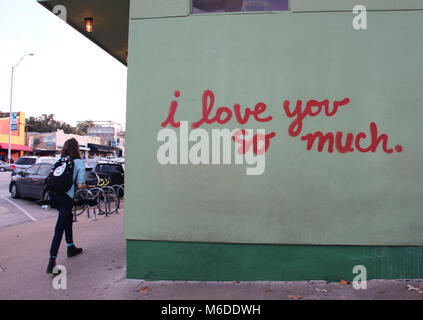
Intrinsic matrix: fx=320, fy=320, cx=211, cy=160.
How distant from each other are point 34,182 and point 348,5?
11396 mm

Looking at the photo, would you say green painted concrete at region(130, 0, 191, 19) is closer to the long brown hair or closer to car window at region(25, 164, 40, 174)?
the long brown hair

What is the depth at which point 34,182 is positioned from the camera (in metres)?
11.6

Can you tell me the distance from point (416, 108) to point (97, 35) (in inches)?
231

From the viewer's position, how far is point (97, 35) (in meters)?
6.58

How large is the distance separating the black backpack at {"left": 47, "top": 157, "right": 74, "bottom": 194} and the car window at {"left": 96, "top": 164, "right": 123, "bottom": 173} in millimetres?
9045

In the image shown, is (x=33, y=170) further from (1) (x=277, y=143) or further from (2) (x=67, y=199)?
(1) (x=277, y=143)

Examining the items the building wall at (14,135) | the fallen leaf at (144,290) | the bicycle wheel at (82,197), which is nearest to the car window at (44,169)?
the bicycle wheel at (82,197)

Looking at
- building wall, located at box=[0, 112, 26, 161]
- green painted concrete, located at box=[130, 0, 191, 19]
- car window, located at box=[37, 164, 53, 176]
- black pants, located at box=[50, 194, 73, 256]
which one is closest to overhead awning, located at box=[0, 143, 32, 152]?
building wall, located at box=[0, 112, 26, 161]

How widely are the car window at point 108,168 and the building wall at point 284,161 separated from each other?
1015 centimetres

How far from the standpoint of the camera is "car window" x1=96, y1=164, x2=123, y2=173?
13745mm

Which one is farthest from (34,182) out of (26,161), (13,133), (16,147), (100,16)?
(13,133)
